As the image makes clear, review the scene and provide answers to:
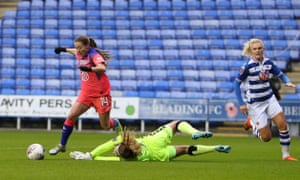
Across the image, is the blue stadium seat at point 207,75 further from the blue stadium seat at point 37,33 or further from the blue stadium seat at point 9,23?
the blue stadium seat at point 9,23

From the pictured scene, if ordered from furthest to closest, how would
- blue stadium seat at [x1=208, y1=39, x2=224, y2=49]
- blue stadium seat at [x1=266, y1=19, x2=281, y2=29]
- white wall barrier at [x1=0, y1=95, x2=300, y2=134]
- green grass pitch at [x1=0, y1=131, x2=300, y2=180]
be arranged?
1. blue stadium seat at [x1=266, y1=19, x2=281, y2=29]
2. blue stadium seat at [x1=208, y1=39, x2=224, y2=49]
3. white wall barrier at [x1=0, y1=95, x2=300, y2=134]
4. green grass pitch at [x1=0, y1=131, x2=300, y2=180]

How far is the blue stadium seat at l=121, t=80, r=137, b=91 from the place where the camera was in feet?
89.8

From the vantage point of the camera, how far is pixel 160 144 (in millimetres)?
11023

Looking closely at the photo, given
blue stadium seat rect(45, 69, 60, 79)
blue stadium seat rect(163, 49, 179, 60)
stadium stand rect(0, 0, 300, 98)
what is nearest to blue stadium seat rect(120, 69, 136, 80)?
stadium stand rect(0, 0, 300, 98)

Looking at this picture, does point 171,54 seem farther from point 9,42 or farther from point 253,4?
point 9,42

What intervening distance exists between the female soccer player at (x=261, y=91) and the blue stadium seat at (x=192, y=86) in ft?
47.9

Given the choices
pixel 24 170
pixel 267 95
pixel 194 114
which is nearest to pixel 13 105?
pixel 194 114

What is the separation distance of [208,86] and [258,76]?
14.8 meters

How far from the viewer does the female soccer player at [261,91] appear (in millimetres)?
11992

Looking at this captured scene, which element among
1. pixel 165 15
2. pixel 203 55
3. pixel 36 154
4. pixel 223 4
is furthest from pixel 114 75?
pixel 36 154

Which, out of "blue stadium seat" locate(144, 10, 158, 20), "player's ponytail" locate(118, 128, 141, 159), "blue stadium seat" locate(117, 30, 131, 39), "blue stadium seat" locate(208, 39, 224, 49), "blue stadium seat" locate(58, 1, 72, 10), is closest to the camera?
"player's ponytail" locate(118, 128, 141, 159)

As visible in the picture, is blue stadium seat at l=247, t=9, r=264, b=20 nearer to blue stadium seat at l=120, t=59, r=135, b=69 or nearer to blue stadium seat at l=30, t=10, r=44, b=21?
blue stadium seat at l=120, t=59, r=135, b=69

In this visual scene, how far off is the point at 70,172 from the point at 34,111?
16793 mm

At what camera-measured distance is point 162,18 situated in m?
30.0
